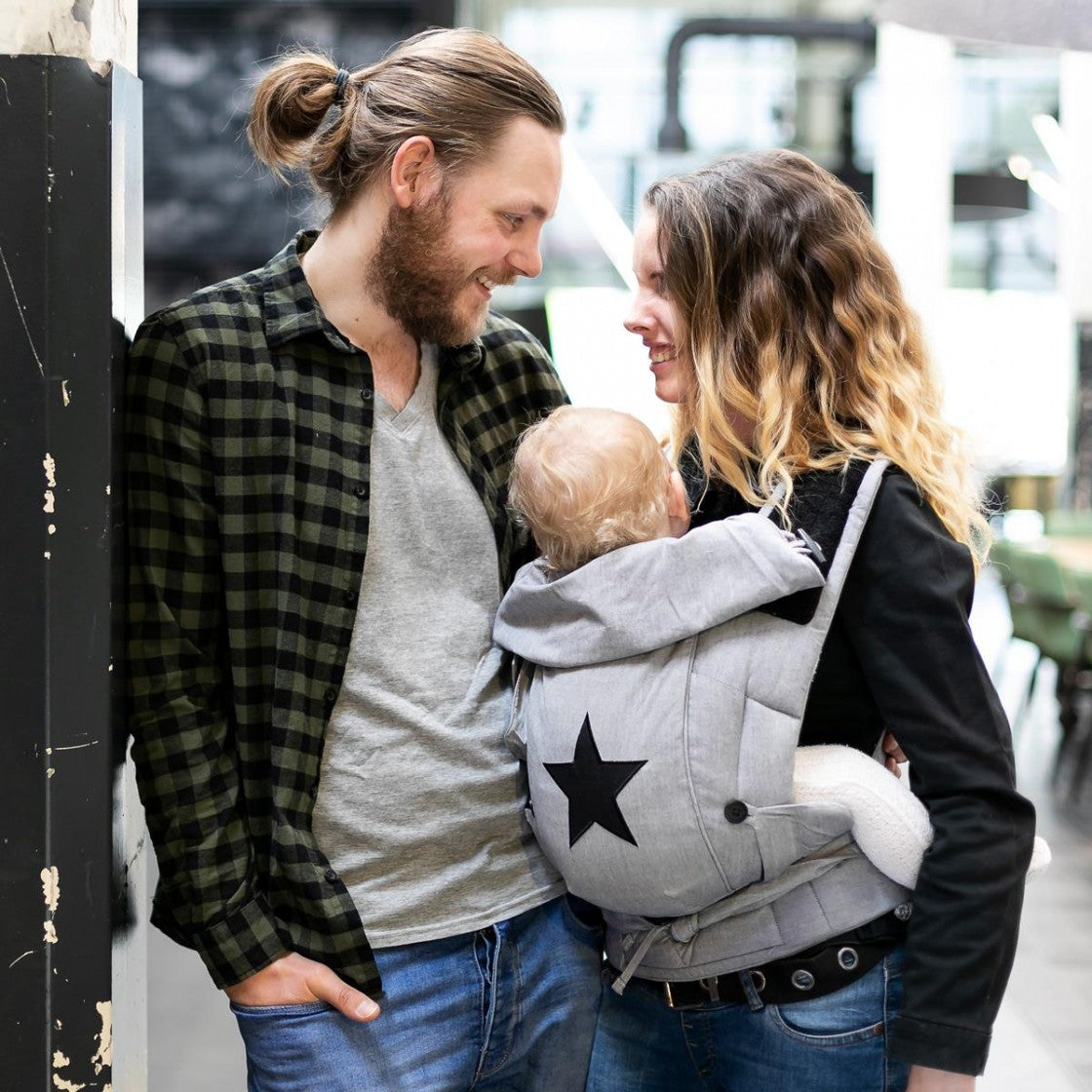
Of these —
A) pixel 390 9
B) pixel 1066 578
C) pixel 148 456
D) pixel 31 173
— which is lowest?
pixel 1066 578

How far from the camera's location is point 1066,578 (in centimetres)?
557

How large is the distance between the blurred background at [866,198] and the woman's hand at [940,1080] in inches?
93.2

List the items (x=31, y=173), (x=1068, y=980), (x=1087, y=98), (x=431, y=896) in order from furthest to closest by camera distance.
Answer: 1. (x=1087, y=98)
2. (x=1068, y=980)
3. (x=431, y=896)
4. (x=31, y=173)

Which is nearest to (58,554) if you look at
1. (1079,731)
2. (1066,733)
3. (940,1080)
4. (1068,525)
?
(940,1080)

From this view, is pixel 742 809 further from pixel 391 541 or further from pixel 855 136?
pixel 855 136

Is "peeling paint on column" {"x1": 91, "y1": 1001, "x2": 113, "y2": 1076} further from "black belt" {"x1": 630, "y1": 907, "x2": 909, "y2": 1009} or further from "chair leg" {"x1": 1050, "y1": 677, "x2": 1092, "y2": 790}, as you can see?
"chair leg" {"x1": 1050, "y1": 677, "x2": 1092, "y2": 790}

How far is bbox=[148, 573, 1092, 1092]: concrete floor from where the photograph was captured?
344 centimetres

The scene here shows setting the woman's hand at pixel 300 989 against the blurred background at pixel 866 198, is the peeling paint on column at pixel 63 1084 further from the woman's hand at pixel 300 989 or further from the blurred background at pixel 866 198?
the blurred background at pixel 866 198

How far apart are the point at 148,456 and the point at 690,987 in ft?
2.56

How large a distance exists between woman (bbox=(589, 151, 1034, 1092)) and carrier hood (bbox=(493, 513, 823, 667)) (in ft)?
0.18

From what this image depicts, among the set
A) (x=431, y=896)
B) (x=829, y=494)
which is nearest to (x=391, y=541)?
(x=431, y=896)

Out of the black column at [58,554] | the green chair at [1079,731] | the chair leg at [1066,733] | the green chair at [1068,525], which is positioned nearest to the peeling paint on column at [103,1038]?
the black column at [58,554]

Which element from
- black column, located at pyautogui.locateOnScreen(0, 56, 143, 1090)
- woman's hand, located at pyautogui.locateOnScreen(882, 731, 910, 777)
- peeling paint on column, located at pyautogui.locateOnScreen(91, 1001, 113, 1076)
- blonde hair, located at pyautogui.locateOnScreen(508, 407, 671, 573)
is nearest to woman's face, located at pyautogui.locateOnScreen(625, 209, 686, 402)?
blonde hair, located at pyautogui.locateOnScreen(508, 407, 671, 573)

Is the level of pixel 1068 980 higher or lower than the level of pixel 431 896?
lower
